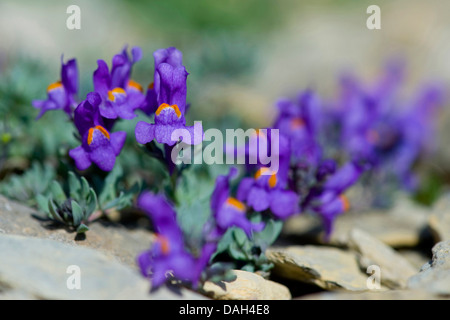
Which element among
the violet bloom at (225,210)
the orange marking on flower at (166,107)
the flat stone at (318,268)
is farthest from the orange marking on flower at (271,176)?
the orange marking on flower at (166,107)

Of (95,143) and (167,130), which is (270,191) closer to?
(167,130)

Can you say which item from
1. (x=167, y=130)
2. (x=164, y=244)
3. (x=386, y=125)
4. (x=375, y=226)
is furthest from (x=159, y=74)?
(x=386, y=125)

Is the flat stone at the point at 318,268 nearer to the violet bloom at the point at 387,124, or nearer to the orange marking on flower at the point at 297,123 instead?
the orange marking on flower at the point at 297,123

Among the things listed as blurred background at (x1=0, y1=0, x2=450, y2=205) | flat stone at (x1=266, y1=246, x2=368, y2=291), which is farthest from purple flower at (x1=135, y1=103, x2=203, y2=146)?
blurred background at (x1=0, y1=0, x2=450, y2=205)

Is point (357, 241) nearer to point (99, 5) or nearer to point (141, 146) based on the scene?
point (141, 146)

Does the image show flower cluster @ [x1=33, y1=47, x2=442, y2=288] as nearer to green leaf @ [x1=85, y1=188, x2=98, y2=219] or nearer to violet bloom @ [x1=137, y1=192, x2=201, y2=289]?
violet bloom @ [x1=137, y1=192, x2=201, y2=289]
